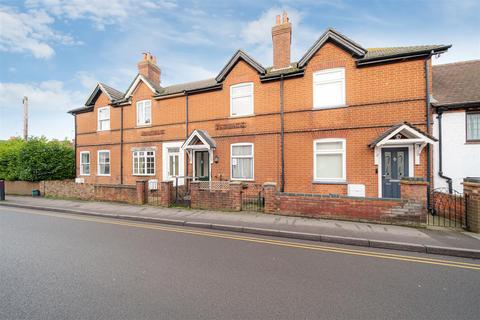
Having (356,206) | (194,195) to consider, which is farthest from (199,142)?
(356,206)

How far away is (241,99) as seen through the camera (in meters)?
12.9

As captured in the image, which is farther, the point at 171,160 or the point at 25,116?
the point at 25,116

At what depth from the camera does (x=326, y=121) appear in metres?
10.9

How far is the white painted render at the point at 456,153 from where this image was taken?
953 centimetres

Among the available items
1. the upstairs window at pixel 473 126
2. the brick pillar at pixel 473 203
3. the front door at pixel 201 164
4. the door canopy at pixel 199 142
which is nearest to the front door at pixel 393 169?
the brick pillar at pixel 473 203

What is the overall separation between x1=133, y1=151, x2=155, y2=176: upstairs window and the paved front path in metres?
5.29

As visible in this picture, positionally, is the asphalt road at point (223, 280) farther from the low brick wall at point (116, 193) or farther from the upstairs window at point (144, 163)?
the upstairs window at point (144, 163)

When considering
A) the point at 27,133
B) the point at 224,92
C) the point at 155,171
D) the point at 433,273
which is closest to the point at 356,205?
the point at 433,273

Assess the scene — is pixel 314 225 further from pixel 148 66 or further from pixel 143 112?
pixel 148 66

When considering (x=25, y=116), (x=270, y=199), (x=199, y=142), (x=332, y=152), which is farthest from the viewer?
(x=25, y=116)

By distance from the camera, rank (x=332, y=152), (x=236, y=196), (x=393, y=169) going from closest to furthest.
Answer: (x=236, y=196) < (x=393, y=169) < (x=332, y=152)

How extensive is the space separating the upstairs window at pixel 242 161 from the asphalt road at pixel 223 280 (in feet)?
21.4

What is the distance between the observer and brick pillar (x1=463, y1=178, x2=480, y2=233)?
6.33m

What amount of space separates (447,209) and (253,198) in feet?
24.3
